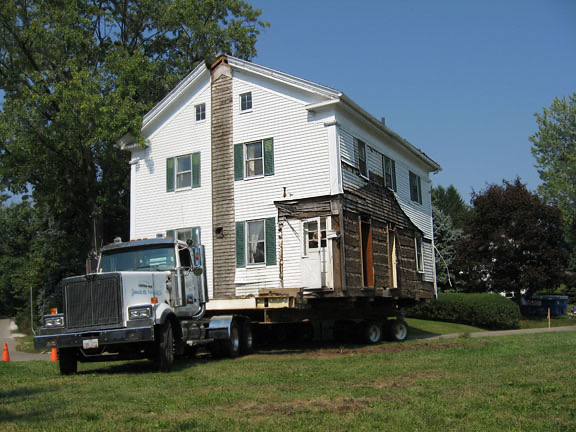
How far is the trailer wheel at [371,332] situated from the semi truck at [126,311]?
26.6 ft

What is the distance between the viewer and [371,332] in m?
21.5

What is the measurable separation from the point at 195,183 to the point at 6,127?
9.17m

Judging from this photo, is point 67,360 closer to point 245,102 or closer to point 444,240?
point 245,102

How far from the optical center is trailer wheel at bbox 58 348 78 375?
12.9 meters

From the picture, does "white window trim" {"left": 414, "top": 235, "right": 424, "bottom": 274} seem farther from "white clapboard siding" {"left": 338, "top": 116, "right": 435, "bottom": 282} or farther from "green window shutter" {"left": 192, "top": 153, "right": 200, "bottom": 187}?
"green window shutter" {"left": 192, "top": 153, "right": 200, "bottom": 187}

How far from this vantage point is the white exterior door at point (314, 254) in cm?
1900

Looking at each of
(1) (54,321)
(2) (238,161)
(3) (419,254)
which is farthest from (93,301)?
(3) (419,254)

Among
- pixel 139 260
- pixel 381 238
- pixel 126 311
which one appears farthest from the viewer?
pixel 381 238

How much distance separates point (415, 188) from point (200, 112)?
1050cm

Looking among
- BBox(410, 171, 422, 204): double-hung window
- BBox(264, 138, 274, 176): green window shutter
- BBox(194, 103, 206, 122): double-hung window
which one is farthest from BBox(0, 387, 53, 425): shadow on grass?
BBox(410, 171, 422, 204): double-hung window

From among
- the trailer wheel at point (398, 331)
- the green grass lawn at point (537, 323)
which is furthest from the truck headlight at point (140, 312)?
the green grass lawn at point (537, 323)

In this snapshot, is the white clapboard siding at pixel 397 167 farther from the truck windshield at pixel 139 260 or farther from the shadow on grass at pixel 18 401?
the shadow on grass at pixel 18 401

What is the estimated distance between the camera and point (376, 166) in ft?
77.2

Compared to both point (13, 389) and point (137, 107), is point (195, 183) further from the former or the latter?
point (13, 389)
